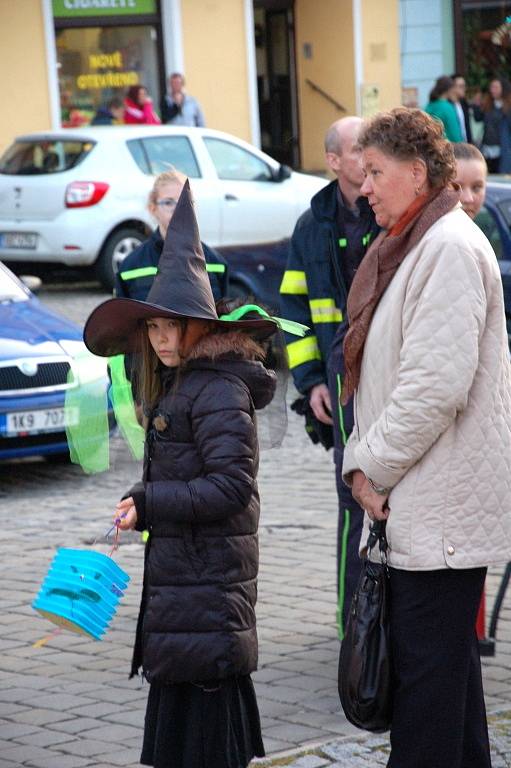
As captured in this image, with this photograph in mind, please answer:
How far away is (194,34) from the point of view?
22531 mm

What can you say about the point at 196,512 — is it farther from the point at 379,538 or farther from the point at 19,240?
the point at 19,240

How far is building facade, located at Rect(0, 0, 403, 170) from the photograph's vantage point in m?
21.3

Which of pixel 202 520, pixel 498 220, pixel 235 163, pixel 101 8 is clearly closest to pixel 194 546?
pixel 202 520

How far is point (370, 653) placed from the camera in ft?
12.3

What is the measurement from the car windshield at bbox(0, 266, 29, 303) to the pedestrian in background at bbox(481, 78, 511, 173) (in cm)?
1324

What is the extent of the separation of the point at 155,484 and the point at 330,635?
2.22 m

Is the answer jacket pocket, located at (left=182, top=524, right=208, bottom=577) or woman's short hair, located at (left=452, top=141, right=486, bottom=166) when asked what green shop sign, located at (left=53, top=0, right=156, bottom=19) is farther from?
jacket pocket, located at (left=182, top=524, right=208, bottom=577)

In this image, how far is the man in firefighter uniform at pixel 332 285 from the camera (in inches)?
207

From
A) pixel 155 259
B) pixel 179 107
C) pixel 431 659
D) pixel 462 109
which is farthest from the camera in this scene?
pixel 462 109

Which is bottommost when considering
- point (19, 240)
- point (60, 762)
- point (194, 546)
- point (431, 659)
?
point (60, 762)

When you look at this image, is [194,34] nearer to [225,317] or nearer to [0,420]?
[0,420]

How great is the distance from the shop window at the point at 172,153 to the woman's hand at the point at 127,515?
41.7 ft

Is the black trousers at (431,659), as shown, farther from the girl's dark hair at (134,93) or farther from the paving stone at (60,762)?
the girl's dark hair at (134,93)

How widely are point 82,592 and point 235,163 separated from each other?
1321 centimetres
